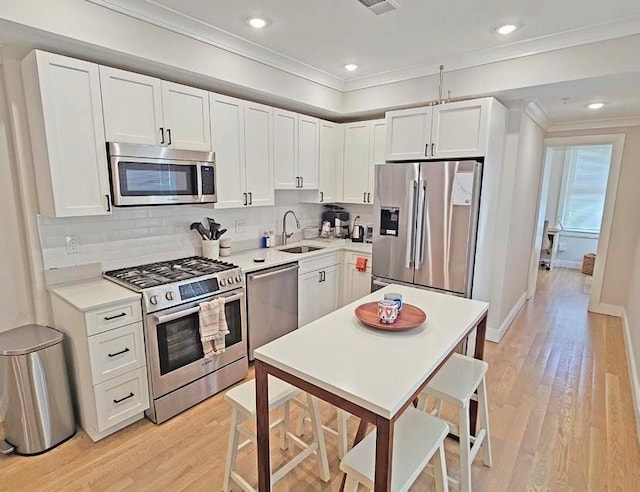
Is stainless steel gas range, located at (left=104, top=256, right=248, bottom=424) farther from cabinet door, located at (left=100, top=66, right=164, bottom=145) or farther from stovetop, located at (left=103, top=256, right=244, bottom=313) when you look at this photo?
cabinet door, located at (left=100, top=66, right=164, bottom=145)

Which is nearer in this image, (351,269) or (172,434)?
(172,434)

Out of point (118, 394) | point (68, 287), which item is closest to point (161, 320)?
point (118, 394)

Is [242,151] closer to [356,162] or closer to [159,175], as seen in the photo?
[159,175]

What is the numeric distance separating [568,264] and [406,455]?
24.3 feet

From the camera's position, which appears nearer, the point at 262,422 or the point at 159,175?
the point at 262,422

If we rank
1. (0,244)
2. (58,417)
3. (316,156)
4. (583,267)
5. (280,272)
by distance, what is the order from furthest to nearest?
(583,267) < (316,156) < (280,272) < (0,244) < (58,417)

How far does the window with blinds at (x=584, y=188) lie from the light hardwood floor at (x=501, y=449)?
4713 millimetres

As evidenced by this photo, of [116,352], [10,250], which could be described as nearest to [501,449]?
[116,352]

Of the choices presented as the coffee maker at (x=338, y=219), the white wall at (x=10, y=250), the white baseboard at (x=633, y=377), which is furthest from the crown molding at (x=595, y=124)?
the white wall at (x=10, y=250)

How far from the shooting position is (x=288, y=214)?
4211 mm

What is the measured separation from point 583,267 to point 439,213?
5169 mm

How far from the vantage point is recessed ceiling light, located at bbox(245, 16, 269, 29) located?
2452mm

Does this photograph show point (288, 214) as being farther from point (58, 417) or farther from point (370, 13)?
point (58, 417)

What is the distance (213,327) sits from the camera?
8.44 feet
